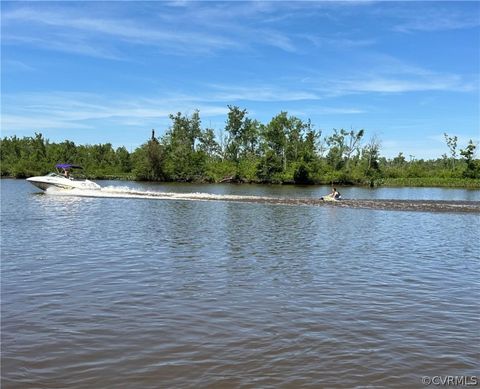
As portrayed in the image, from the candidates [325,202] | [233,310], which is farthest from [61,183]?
[233,310]

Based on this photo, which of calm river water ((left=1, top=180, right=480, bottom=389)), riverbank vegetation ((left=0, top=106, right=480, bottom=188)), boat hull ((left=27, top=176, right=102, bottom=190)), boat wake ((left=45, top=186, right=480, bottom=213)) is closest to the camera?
calm river water ((left=1, top=180, right=480, bottom=389))

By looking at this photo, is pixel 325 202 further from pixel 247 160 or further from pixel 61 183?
pixel 247 160

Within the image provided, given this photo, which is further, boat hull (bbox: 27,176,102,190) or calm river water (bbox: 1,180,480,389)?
boat hull (bbox: 27,176,102,190)

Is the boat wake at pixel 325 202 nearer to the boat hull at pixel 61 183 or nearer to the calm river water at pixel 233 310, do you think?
the boat hull at pixel 61 183

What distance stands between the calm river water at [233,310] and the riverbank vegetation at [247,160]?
259 ft

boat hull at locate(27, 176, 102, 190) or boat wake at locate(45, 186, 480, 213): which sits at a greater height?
boat hull at locate(27, 176, 102, 190)

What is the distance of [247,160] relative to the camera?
114m

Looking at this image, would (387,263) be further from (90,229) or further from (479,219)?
(479,219)

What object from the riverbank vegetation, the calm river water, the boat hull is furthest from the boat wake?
the riverbank vegetation

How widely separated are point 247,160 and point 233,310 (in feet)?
339

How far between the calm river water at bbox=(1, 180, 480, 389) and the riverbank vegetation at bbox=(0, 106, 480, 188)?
7884cm

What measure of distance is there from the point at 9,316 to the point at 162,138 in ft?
362

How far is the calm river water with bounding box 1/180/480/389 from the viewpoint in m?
7.77

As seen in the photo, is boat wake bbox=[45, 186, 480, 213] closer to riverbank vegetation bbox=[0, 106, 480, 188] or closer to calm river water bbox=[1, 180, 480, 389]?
calm river water bbox=[1, 180, 480, 389]
